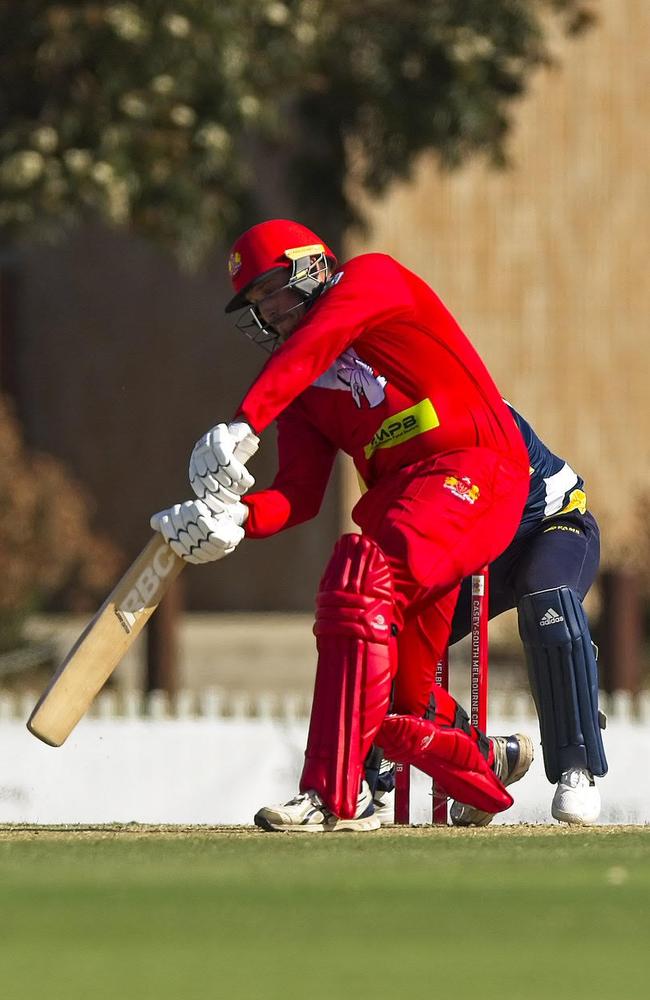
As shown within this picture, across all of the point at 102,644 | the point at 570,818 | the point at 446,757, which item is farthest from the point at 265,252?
the point at 570,818

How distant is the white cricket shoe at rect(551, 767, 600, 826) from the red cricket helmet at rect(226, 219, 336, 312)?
147 centimetres

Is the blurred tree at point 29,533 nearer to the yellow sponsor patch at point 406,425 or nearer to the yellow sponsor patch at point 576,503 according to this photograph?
the yellow sponsor patch at point 576,503

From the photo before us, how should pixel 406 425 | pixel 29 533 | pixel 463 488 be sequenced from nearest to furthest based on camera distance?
pixel 463 488 < pixel 406 425 < pixel 29 533

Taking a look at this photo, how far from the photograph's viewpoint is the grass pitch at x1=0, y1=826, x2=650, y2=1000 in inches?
124

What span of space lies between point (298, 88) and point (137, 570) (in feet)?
25.4

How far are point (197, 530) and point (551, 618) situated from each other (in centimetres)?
106

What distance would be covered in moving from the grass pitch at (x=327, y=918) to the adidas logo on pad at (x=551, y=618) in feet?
2.57

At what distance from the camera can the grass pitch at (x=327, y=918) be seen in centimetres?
315

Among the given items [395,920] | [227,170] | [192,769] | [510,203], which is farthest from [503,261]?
[395,920]

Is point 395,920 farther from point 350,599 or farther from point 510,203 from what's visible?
point 510,203

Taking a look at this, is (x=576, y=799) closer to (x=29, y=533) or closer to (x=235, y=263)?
(x=235, y=263)

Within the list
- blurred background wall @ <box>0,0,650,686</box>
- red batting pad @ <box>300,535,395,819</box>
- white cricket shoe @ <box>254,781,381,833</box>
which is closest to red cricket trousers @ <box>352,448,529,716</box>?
red batting pad @ <box>300,535,395,819</box>

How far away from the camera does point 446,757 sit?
552 centimetres

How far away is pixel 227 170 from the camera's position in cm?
1252
